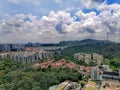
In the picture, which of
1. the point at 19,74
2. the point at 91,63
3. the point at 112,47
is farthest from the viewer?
the point at 112,47

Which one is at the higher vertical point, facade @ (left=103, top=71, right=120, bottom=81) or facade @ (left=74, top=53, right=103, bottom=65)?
facade @ (left=74, top=53, right=103, bottom=65)

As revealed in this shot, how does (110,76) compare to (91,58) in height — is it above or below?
below

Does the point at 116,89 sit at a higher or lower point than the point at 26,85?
lower

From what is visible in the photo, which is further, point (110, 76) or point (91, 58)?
point (91, 58)

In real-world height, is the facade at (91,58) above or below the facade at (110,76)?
above

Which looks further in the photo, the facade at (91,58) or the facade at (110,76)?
the facade at (91,58)

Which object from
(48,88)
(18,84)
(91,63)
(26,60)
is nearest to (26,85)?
(18,84)

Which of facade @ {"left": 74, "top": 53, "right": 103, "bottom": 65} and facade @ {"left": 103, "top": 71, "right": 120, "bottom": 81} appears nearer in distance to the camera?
facade @ {"left": 103, "top": 71, "right": 120, "bottom": 81}

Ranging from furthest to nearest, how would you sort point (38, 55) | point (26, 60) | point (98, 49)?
point (98, 49)
point (38, 55)
point (26, 60)

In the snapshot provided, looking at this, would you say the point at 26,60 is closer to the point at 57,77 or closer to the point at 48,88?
the point at 57,77

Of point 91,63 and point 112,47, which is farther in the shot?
point 112,47
